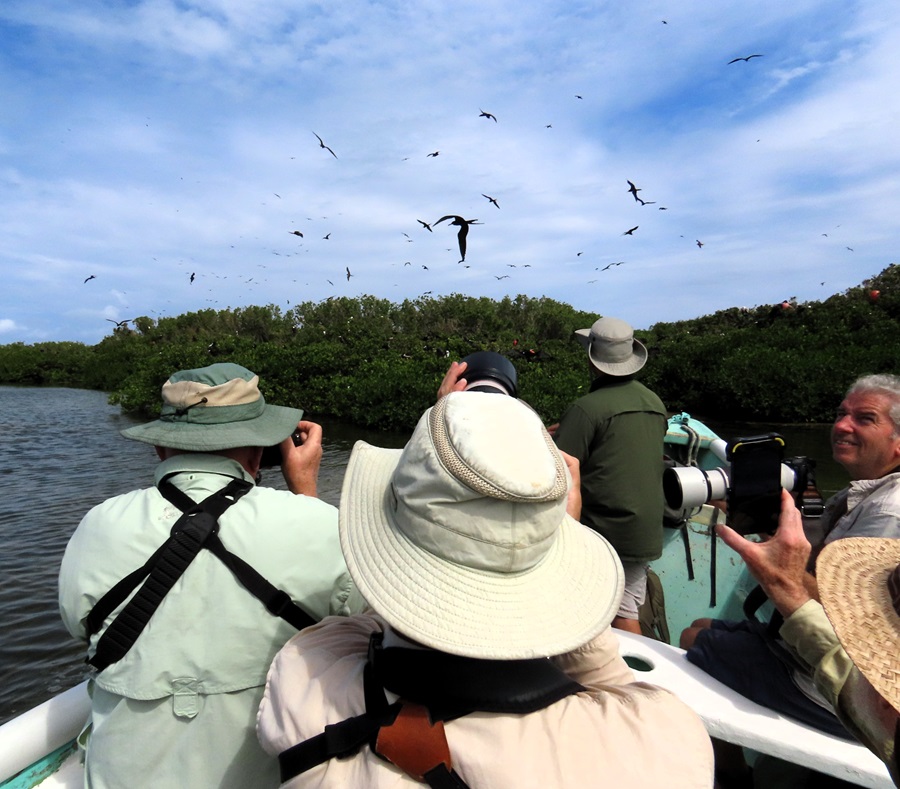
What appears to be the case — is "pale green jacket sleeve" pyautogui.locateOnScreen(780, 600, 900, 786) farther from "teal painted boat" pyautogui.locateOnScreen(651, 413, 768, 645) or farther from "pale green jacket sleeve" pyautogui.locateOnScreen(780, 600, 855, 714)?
"teal painted boat" pyautogui.locateOnScreen(651, 413, 768, 645)

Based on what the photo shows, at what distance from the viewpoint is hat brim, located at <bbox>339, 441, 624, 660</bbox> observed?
0.92 m

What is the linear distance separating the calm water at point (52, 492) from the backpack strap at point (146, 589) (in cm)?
453

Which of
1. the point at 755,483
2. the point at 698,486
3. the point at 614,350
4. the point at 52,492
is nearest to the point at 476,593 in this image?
the point at 755,483

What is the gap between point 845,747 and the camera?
4.98ft

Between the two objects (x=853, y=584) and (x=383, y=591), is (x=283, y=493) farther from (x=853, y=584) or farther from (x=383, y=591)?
(x=853, y=584)

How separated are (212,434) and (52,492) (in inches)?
439

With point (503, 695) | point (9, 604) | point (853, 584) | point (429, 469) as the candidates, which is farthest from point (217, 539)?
point (9, 604)

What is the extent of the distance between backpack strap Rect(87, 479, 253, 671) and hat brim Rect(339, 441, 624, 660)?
1.26 ft

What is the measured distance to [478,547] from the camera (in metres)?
0.95

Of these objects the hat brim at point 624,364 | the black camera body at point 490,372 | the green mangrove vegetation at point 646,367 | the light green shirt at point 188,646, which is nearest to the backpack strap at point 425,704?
the light green shirt at point 188,646

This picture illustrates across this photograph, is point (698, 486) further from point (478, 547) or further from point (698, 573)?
point (698, 573)

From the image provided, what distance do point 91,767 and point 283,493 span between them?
2.38 feet

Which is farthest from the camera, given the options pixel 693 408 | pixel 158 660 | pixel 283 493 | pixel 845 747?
pixel 693 408

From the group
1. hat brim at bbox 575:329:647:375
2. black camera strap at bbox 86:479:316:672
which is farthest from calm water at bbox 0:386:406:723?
hat brim at bbox 575:329:647:375
